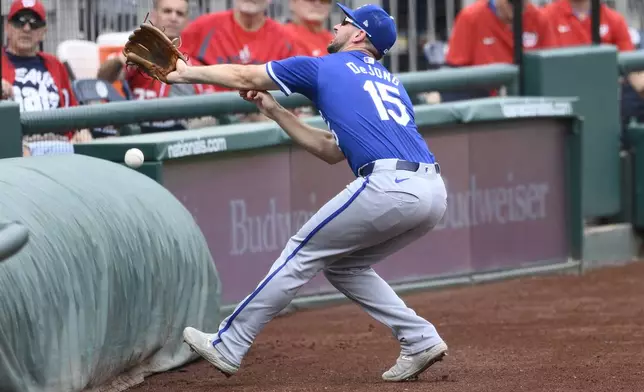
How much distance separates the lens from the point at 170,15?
8.73m

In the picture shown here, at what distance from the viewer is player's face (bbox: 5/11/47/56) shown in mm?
8125

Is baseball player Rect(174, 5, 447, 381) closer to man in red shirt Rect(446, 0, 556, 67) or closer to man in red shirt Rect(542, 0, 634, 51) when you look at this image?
man in red shirt Rect(446, 0, 556, 67)

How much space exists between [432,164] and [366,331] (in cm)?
207

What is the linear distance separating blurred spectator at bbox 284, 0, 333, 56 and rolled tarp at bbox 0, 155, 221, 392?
10.1 feet

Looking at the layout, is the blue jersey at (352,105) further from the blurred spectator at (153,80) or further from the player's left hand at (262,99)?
the blurred spectator at (153,80)

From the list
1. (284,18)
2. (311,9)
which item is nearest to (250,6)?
(311,9)

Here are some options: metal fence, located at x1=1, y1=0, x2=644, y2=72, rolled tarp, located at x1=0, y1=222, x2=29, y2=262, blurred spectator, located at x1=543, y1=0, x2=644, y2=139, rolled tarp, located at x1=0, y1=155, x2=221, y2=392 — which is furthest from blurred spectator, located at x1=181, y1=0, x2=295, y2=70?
rolled tarp, located at x1=0, y1=222, x2=29, y2=262

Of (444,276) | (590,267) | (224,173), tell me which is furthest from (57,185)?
(590,267)

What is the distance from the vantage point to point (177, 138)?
25.6 feet

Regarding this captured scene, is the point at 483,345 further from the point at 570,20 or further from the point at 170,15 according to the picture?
the point at 570,20

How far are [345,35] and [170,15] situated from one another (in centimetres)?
A: 269

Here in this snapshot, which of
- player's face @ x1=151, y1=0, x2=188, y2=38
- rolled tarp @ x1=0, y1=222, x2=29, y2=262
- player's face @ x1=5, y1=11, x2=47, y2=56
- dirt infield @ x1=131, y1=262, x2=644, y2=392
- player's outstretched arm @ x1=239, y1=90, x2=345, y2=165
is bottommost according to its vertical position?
dirt infield @ x1=131, y1=262, x2=644, y2=392

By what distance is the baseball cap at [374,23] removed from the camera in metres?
6.19

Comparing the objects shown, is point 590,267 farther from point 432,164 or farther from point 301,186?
point 432,164
